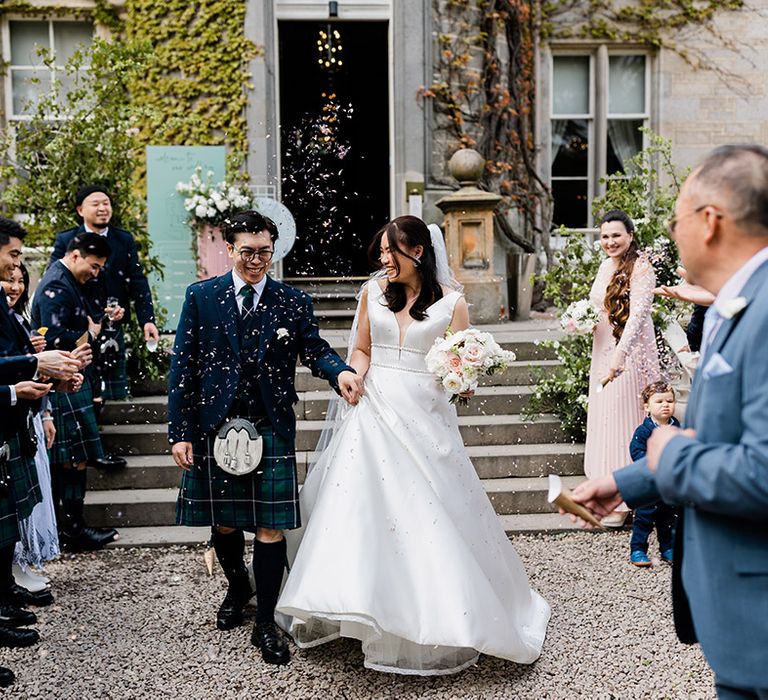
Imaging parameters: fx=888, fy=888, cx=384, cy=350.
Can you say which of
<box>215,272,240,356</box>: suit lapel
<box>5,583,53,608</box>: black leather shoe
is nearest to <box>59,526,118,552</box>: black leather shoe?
<box>5,583,53,608</box>: black leather shoe

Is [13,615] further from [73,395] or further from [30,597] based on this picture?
[73,395]

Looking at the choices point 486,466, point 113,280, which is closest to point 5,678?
point 113,280

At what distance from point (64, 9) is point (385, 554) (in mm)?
9576

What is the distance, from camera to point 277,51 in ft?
34.9

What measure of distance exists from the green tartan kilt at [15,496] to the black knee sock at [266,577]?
114 centimetres

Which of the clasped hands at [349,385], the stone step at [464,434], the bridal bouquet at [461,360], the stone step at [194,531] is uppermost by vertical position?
the bridal bouquet at [461,360]

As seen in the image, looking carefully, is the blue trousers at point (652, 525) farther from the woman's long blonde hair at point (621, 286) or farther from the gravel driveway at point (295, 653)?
the woman's long blonde hair at point (621, 286)

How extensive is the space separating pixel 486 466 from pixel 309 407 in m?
1.52

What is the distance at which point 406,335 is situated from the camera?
4.47 meters

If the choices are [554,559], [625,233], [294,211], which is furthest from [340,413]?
[294,211]

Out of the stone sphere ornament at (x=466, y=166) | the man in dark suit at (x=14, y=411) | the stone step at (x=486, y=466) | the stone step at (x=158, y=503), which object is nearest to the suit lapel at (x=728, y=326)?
the man in dark suit at (x=14, y=411)

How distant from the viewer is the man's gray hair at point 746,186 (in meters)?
1.92

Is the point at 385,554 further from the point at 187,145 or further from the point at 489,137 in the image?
the point at 489,137

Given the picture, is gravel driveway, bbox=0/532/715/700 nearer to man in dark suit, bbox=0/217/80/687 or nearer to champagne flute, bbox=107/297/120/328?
man in dark suit, bbox=0/217/80/687
